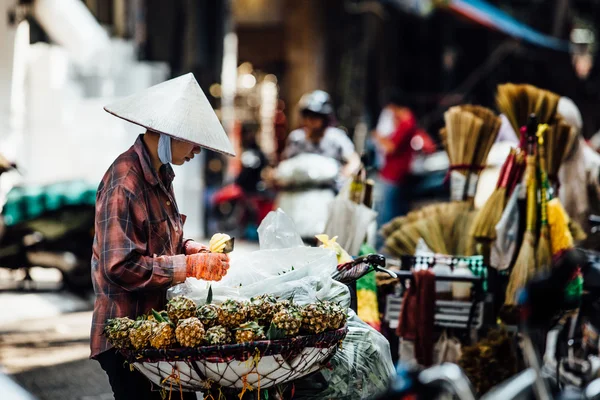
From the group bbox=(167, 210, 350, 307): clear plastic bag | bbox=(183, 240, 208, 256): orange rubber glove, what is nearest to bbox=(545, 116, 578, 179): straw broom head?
bbox=(167, 210, 350, 307): clear plastic bag

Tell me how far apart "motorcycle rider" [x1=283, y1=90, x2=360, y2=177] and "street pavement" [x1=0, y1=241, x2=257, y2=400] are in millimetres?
2786

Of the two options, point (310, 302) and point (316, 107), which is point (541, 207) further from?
point (316, 107)

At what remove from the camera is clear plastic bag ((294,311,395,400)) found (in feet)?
15.2

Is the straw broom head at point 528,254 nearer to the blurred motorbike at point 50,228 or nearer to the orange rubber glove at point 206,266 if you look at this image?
the orange rubber glove at point 206,266

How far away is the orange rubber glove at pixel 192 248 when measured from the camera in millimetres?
4770

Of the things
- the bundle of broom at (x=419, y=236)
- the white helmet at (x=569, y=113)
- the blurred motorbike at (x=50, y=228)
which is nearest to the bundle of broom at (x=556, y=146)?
the bundle of broom at (x=419, y=236)

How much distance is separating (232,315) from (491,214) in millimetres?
2791

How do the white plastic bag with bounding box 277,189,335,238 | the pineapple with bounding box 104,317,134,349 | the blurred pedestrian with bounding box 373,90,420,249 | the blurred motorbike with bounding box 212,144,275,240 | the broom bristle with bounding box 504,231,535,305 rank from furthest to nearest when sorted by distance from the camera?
the blurred motorbike with bounding box 212,144,275,240 → the blurred pedestrian with bounding box 373,90,420,249 → the white plastic bag with bounding box 277,189,335,238 → the broom bristle with bounding box 504,231,535,305 → the pineapple with bounding box 104,317,134,349

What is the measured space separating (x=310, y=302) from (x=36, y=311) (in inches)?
254

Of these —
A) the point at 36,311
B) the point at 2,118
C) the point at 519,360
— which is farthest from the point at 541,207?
the point at 2,118

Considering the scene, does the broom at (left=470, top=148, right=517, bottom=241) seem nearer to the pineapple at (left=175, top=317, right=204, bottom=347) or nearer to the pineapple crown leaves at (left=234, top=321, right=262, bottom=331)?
the pineapple crown leaves at (left=234, top=321, right=262, bottom=331)

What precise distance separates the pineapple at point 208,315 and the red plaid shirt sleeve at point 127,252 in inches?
9.3

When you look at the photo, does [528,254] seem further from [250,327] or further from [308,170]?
[308,170]

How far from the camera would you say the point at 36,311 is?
33.5 feet
